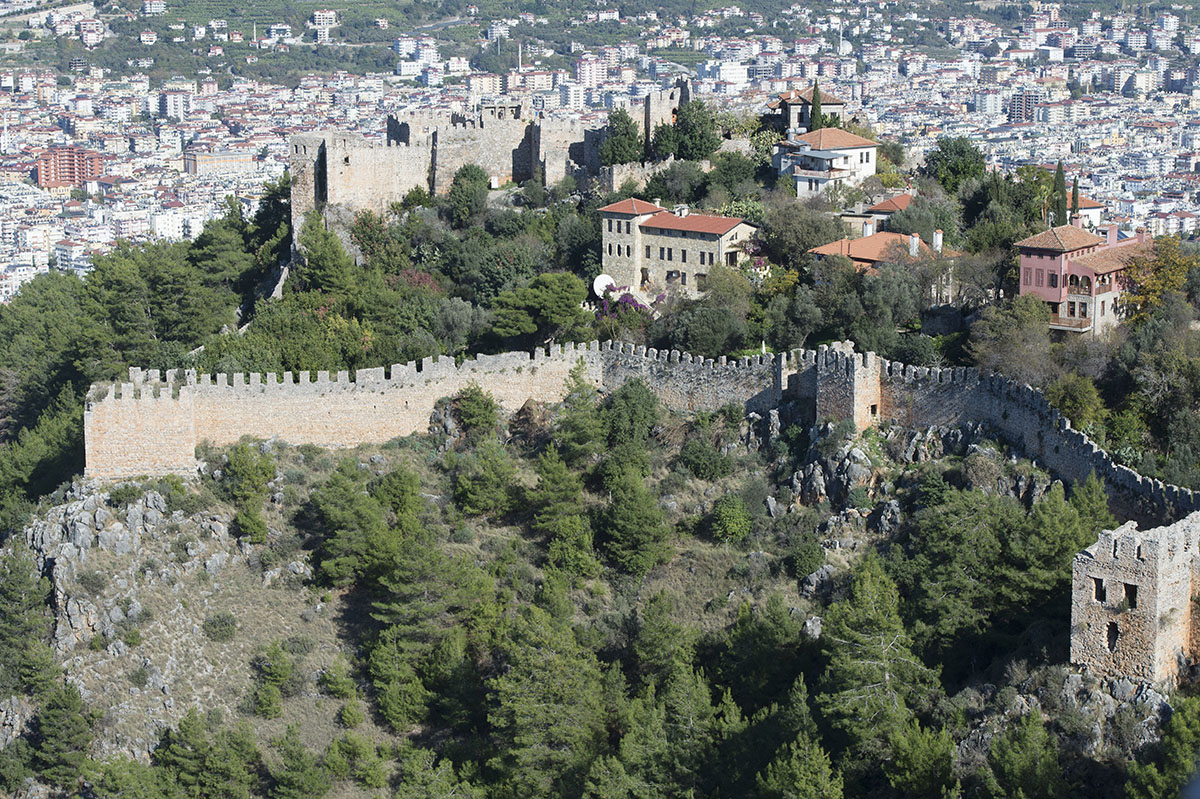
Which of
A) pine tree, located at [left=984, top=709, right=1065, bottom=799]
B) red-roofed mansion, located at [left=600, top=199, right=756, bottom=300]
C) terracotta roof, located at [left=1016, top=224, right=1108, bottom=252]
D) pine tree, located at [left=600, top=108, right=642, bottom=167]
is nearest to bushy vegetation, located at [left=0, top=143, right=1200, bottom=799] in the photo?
pine tree, located at [left=984, top=709, right=1065, bottom=799]

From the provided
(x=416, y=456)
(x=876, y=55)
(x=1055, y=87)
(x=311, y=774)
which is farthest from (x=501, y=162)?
(x=876, y=55)

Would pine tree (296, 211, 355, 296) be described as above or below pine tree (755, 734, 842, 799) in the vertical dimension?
above

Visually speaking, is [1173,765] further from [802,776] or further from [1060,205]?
[1060,205]

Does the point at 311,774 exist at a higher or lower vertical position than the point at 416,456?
lower

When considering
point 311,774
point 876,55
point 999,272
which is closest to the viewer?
point 311,774

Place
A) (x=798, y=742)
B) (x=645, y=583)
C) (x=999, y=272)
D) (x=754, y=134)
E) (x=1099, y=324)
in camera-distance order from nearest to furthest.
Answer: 1. (x=798, y=742)
2. (x=645, y=583)
3. (x=1099, y=324)
4. (x=999, y=272)
5. (x=754, y=134)

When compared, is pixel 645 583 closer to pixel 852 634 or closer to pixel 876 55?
pixel 852 634

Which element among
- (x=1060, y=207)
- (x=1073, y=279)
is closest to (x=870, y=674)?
(x=1073, y=279)

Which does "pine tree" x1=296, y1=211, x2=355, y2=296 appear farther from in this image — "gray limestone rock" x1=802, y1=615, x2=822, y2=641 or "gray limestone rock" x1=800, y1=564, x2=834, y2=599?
"gray limestone rock" x1=802, y1=615, x2=822, y2=641
